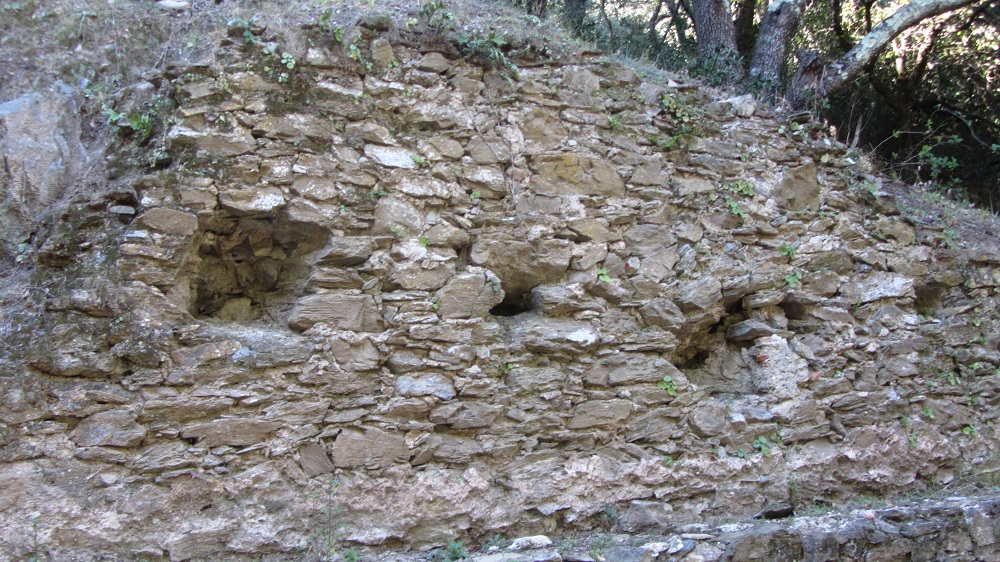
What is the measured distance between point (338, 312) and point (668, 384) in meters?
2.04

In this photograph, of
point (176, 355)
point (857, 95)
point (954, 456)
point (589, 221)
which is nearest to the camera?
point (176, 355)

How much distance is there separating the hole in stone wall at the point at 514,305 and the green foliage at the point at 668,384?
0.91 metres

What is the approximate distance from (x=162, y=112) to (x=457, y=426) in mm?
2293

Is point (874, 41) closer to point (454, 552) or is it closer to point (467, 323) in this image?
point (467, 323)

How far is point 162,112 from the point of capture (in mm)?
3838

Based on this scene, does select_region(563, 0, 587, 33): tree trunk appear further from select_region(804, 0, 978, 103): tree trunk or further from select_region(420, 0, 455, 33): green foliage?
select_region(420, 0, 455, 33): green foliage

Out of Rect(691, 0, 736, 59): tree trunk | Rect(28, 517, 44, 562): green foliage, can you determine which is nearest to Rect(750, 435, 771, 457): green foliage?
Rect(28, 517, 44, 562): green foliage

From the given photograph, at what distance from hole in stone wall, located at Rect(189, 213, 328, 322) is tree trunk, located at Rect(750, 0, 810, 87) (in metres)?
5.66

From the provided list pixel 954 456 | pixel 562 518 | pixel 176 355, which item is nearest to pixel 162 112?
pixel 176 355

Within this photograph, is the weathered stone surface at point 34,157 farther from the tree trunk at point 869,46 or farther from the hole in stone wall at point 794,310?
the tree trunk at point 869,46

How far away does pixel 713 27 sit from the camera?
8.04 m

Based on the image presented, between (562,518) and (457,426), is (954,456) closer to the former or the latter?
(562,518)

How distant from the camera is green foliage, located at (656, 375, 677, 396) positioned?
14.5 ft

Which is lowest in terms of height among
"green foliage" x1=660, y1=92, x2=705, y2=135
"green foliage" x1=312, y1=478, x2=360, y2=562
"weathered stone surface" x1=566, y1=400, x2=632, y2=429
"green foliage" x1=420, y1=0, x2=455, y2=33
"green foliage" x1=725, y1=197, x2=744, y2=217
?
"green foliage" x1=312, y1=478, x2=360, y2=562
